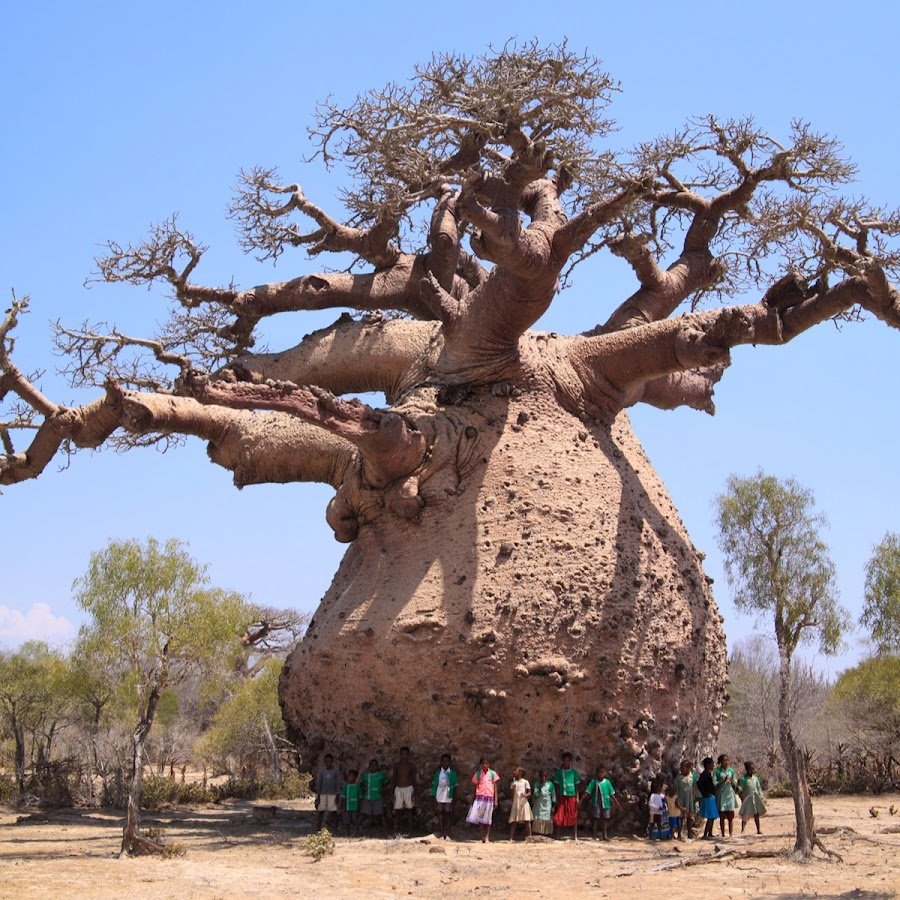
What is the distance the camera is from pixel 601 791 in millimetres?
Result: 6953

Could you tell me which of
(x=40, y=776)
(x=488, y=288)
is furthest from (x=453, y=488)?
(x=40, y=776)

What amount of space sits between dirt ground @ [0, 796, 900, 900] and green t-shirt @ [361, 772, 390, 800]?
0.27 meters

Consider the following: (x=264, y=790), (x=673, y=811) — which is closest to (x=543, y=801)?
(x=673, y=811)

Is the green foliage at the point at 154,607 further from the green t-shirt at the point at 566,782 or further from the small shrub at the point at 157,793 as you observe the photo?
the green t-shirt at the point at 566,782

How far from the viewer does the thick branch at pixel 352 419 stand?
22.6 feet

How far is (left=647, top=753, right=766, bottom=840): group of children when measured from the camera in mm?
7141

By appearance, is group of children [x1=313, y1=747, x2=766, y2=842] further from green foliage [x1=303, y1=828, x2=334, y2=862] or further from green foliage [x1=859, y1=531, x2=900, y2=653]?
green foliage [x1=859, y1=531, x2=900, y2=653]

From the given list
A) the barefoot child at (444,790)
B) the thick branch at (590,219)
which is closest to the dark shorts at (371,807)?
the barefoot child at (444,790)

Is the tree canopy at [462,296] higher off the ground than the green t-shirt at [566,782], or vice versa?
the tree canopy at [462,296]

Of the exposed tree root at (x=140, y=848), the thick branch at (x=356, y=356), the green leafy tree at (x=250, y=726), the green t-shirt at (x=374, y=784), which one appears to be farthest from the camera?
the green leafy tree at (x=250, y=726)

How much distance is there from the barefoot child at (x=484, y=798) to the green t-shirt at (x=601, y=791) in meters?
0.59

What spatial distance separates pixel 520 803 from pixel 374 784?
98cm

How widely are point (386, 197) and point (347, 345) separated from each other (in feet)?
4.42

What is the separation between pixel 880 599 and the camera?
17.4 meters
